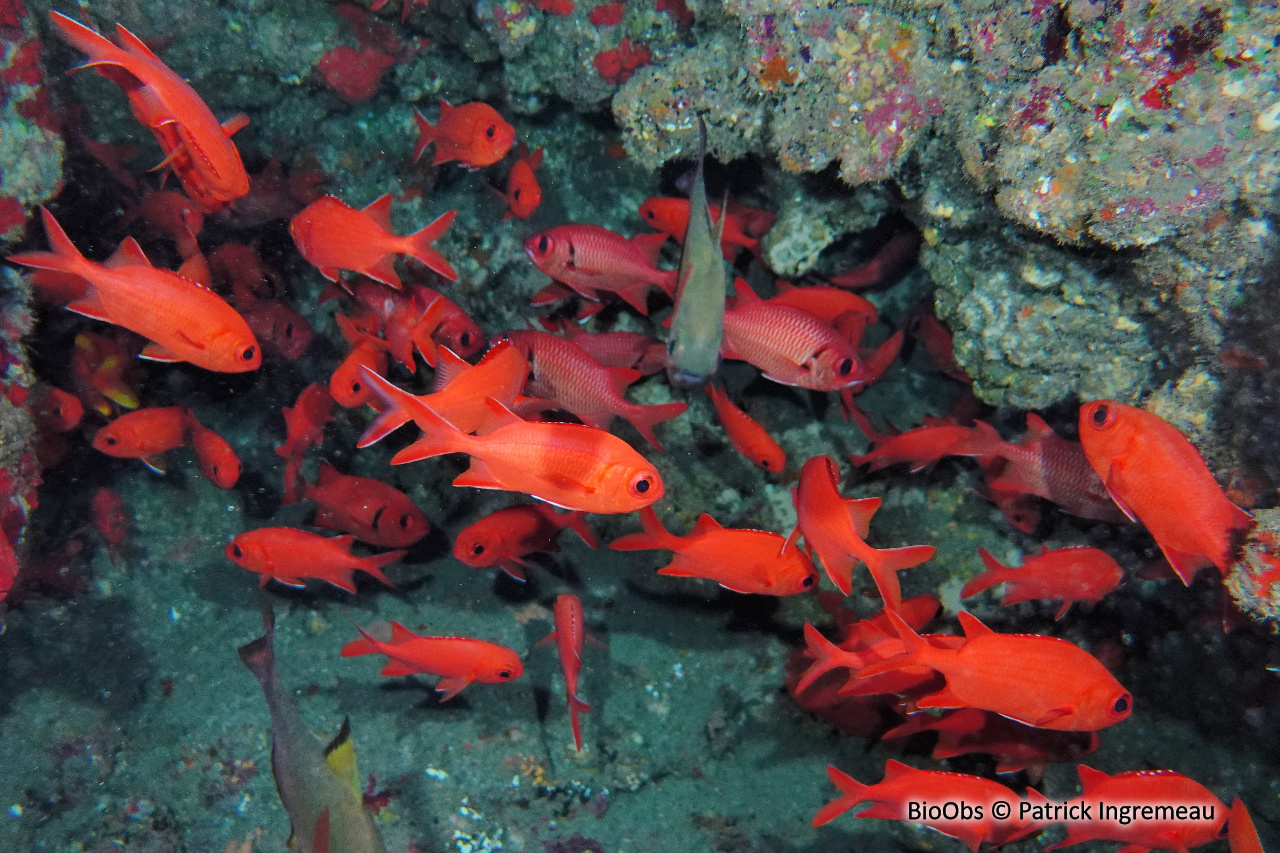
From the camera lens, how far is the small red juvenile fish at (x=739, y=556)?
126 inches

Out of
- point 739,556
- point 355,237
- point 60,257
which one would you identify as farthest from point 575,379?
point 60,257

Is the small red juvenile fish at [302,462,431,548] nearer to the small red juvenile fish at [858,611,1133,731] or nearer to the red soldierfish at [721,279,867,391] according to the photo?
the red soldierfish at [721,279,867,391]

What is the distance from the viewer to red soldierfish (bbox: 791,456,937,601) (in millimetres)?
2812

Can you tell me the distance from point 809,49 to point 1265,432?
9.01ft

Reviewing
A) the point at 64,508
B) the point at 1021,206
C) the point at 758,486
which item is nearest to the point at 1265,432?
the point at 1021,206

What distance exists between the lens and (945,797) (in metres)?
2.83

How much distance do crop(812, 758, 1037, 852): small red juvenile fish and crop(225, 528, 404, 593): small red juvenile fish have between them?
2767mm

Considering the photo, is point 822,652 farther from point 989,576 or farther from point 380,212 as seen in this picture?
point 380,212

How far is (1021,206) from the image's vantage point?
2652mm

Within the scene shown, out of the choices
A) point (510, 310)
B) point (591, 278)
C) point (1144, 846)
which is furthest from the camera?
point (510, 310)

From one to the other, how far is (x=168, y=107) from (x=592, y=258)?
200 centimetres

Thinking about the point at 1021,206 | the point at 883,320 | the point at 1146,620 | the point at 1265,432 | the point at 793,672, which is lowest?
the point at 793,672

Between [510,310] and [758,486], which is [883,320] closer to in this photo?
[758,486]

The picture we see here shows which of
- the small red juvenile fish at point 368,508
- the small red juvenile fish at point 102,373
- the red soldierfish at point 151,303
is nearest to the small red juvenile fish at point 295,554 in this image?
the small red juvenile fish at point 368,508
